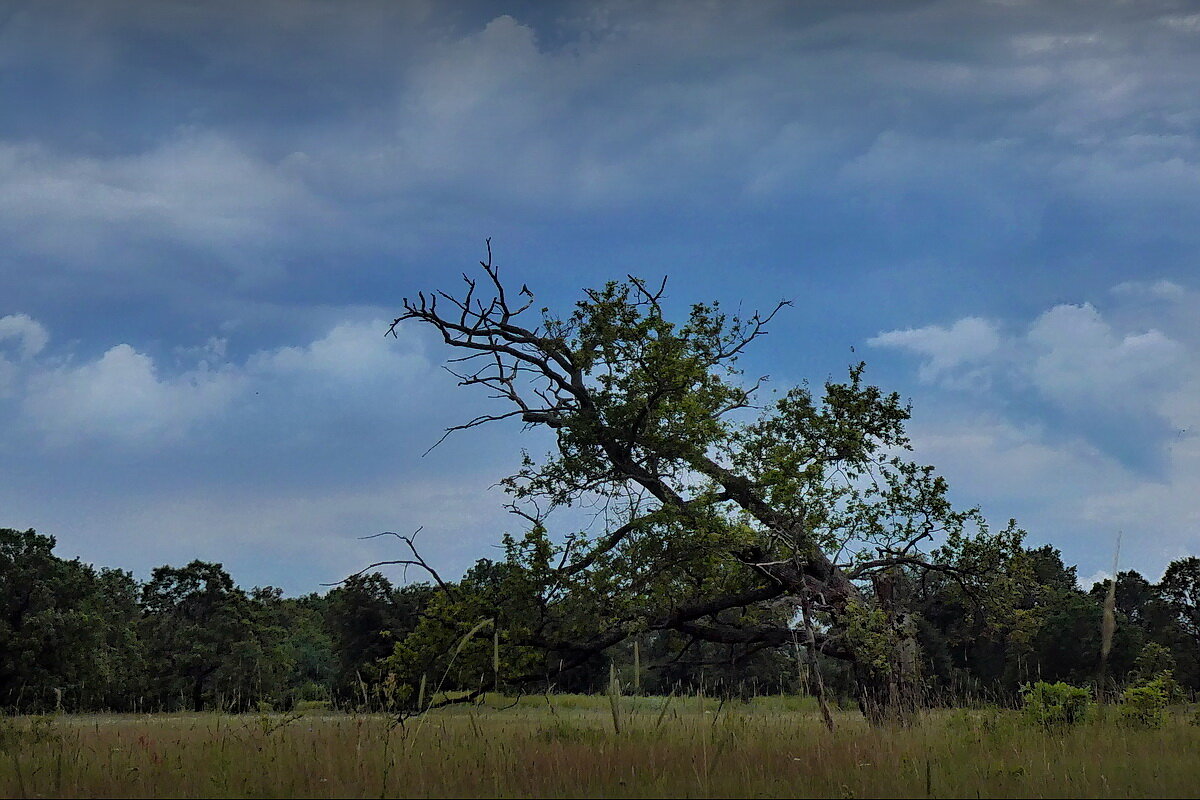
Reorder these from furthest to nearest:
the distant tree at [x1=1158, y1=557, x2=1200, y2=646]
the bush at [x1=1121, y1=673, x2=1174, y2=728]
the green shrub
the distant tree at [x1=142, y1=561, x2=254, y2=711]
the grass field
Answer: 1. the distant tree at [x1=142, y1=561, x2=254, y2=711]
2. the distant tree at [x1=1158, y1=557, x2=1200, y2=646]
3. the bush at [x1=1121, y1=673, x2=1174, y2=728]
4. the green shrub
5. the grass field

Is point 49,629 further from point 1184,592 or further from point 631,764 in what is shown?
point 1184,592

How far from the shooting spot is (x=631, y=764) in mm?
7152

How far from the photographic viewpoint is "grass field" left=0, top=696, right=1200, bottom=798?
643 cm

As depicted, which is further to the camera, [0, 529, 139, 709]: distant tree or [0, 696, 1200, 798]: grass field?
[0, 529, 139, 709]: distant tree

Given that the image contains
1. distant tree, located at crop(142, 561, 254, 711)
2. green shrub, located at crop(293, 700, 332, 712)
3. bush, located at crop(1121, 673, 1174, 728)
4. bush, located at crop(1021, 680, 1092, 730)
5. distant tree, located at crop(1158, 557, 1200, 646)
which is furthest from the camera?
distant tree, located at crop(142, 561, 254, 711)

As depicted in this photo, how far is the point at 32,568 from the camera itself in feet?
140

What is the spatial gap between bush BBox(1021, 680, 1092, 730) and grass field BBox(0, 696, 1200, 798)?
1297mm

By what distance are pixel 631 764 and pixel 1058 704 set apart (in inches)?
304

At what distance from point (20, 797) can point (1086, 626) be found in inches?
1707

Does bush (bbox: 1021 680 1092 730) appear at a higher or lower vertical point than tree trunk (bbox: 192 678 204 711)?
higher

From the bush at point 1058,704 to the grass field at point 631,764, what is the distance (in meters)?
1.30

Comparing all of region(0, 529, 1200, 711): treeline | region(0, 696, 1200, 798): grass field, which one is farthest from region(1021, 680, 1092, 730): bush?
region(0, 529, 1200, 711): treeline

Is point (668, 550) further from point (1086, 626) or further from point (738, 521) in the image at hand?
point (1086, 626)

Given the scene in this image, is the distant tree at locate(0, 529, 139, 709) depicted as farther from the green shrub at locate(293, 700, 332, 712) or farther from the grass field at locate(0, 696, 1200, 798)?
the grass field at locate(0, 696, 1200, 798)
